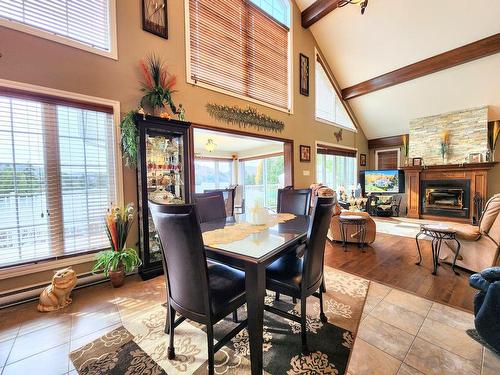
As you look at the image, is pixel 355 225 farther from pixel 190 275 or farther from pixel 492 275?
pixel 190 275

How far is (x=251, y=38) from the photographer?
4.29 m

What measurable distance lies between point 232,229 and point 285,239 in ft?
1.69

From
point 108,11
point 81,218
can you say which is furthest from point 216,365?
point 108,11

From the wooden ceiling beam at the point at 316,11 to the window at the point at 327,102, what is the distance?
933 millimetres

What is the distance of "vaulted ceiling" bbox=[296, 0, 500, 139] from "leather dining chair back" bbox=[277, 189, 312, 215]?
15.5 feet

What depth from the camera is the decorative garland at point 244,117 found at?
3.66m

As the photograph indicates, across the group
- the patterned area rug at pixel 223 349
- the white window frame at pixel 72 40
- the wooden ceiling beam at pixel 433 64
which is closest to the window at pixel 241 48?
the white window frame at pixel 72 40

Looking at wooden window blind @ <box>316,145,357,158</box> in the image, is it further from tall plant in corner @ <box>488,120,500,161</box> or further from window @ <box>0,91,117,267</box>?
window @ <box>0,91,117,267</box>

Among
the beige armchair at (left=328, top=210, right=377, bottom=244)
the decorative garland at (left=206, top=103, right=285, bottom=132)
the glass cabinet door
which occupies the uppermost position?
the decorative garland at (left=206, top=103, right=285, bottom=132)

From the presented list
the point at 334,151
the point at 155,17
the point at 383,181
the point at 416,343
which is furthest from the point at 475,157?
the point at 155,17

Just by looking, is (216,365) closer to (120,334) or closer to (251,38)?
(120,334)

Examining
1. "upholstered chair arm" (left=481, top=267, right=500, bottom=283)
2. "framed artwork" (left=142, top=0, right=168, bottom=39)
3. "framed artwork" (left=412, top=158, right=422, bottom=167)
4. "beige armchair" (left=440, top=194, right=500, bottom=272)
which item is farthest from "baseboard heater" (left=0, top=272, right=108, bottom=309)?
"framed artwork" (left=412, top=158, right=422, bottom=167)

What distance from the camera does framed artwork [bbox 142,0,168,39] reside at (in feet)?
9.27

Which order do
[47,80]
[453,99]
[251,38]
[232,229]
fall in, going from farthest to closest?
[453,99]
[251,38]
[47,80]
[232,229]
